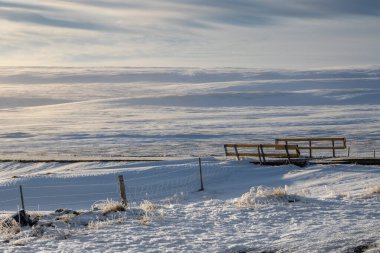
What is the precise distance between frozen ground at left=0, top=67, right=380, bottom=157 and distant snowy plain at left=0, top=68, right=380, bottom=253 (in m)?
0.13

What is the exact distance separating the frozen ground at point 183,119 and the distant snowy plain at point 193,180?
0.44 ft

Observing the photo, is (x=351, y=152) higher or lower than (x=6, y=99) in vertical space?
lower

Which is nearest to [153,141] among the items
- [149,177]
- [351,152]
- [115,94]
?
[351,152]

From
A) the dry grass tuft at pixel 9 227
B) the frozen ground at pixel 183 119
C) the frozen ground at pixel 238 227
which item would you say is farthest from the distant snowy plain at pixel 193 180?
the dry grass tuft at pixel 9 227

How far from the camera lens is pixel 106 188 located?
2095 centimetres

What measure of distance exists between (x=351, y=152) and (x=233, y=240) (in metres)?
22.7

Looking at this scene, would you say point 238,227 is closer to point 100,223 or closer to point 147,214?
point 147,214

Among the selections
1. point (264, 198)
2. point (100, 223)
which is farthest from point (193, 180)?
point (100, 223)

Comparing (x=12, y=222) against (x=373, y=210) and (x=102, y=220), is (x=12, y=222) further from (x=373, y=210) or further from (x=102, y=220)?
(x=373, y=210)

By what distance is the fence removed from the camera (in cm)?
1917

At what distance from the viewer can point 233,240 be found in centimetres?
895

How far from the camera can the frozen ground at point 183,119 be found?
3716 cm

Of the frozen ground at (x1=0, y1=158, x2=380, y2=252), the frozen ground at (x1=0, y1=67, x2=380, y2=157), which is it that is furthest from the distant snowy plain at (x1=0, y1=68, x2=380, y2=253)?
the frozen ground at (x1=0, y1=67, x2=380, y2=157)

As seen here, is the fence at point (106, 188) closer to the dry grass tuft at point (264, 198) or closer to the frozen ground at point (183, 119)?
the dry grass tuft at point (264, 198)
